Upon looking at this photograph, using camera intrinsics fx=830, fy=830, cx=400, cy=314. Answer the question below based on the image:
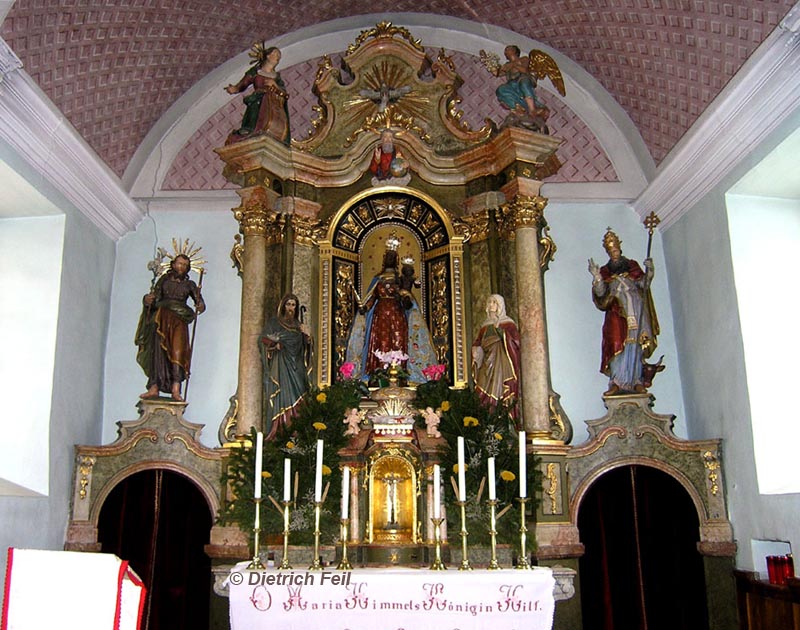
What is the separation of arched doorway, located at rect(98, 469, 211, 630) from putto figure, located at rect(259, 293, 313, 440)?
118 cm

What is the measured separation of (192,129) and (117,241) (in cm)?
170

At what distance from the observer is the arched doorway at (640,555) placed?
7.70 metres

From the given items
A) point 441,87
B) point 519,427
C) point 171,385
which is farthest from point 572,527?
point 441,87

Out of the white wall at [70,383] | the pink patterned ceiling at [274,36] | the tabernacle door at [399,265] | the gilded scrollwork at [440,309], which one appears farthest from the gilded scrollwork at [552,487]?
the white wall at [70,383]

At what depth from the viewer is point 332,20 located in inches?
415

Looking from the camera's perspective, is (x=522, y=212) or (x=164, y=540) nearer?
(x=164, y=540)

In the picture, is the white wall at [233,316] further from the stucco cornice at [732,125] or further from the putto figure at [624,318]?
the stucco cornice at [732,125]

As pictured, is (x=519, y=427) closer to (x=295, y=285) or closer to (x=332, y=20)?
(x=295, y=285)

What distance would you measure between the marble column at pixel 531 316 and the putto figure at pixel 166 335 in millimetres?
3415

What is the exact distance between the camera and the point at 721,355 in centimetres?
815

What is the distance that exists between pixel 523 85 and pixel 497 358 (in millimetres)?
3070

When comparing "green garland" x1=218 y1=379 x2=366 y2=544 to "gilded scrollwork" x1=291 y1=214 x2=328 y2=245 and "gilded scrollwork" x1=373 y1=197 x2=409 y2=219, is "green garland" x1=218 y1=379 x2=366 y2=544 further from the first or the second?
"gilded scrollwork" x1=373 y1=197 x2=409 y2=219

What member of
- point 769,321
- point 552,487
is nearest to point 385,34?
point 769,321

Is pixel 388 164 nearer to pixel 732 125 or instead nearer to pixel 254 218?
pixel 254 218
